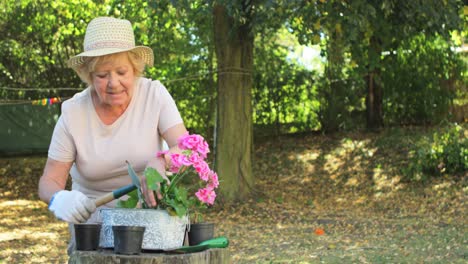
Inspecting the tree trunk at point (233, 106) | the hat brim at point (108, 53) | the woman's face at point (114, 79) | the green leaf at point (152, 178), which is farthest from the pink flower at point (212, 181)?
the tree trunk at point (233, 106)

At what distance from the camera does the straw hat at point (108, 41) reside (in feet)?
9.83

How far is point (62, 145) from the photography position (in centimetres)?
313

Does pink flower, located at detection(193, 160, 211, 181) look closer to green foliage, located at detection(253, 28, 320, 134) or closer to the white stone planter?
the white stone planter

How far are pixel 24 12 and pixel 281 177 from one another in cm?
563

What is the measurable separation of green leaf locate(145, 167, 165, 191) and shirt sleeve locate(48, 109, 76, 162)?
58 centimetres

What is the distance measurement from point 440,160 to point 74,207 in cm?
995

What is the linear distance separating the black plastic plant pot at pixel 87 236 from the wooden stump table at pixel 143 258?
0.03 m

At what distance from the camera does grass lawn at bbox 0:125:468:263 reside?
773cm

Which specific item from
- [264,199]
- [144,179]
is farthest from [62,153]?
[264,199]

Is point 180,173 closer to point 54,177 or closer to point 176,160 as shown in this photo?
point 176,160

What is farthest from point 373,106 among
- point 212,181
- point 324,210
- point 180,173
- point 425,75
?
point 180,173

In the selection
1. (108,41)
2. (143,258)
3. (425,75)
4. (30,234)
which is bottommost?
(30,234)

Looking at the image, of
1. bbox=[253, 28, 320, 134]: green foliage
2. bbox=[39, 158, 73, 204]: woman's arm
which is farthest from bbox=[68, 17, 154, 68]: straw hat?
bbox=[253, 28, 320, 134]: green foliage

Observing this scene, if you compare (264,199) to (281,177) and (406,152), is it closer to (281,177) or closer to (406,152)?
(281,177)
